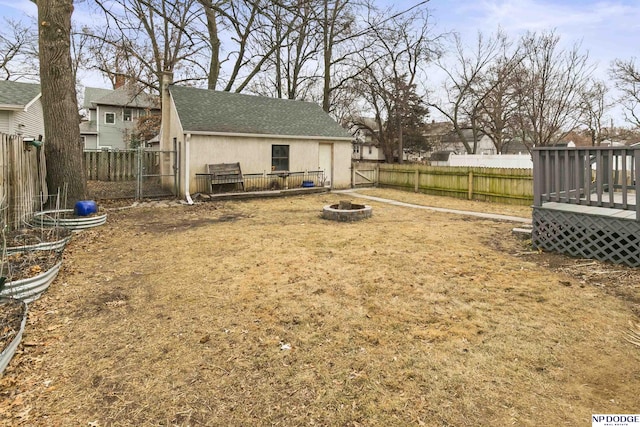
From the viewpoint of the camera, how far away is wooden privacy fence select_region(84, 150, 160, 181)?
1870 centimetres

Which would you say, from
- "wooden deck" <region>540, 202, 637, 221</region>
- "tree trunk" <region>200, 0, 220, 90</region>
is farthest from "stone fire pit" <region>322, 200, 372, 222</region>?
"tree trunk" <region>200, 0, 220, 90</region>

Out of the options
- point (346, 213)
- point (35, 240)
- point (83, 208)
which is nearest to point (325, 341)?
point (35, 240)

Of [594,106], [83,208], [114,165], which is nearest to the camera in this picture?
[83,208]

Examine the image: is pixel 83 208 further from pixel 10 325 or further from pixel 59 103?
pixel 10 325

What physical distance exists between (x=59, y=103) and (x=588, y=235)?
1147cm

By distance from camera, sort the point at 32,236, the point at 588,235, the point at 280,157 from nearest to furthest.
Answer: the point at 588,235 < the point at 32,236 < the point at 280,157

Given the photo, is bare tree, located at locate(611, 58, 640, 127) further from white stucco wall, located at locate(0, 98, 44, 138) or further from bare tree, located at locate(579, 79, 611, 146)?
white stucco wall, located at locate(0, 98, 44, 138)

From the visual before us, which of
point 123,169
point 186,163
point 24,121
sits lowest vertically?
point 186,163

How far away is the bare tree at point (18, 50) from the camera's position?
2464 centimetres

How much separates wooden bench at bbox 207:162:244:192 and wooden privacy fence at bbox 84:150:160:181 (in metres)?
6.36

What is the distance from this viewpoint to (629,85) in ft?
85.9

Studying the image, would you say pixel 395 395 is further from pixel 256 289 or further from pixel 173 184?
pixel 173 184

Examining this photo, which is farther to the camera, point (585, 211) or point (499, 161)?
point (499, 161)

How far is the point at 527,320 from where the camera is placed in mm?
3691
